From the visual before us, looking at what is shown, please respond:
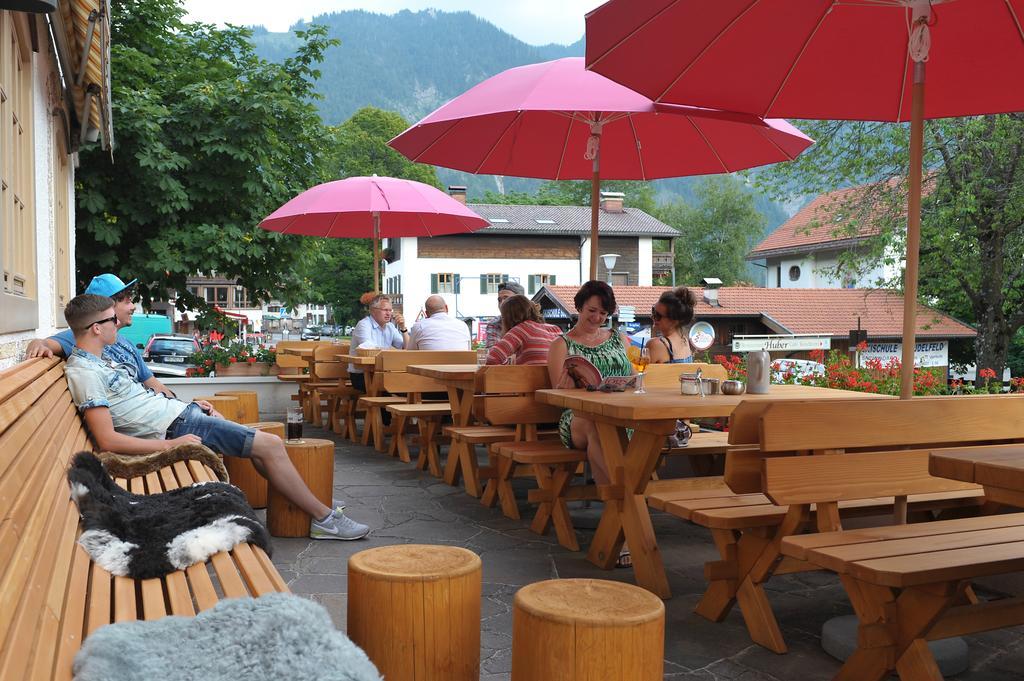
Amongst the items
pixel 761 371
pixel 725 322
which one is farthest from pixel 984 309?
pixel 761 371

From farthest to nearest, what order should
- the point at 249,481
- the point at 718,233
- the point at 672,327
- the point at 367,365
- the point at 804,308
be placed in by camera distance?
the point at 718,233
the point at 804,308
the point at 367,365
the point at 672,327
the point at 249,481

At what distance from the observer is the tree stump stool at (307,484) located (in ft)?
17.2

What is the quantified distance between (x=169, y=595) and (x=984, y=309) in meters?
27.6

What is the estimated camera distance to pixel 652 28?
4.36 m

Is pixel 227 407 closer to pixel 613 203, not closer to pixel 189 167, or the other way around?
pixel 189 167

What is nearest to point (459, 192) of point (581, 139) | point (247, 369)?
point (247, 369)

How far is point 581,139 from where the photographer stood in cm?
750

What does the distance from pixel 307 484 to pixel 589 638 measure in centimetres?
346

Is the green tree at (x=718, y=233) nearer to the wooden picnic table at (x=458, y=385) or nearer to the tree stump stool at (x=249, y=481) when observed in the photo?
the wooden picnic table at (x=458, y=385)

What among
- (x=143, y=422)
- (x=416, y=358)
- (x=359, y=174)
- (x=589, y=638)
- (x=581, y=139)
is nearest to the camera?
(x=589, y=638)

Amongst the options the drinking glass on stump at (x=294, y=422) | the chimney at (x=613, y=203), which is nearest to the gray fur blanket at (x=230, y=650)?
the drinking glass on stump at (x=294, y=422)

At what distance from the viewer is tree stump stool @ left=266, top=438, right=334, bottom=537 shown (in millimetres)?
5242

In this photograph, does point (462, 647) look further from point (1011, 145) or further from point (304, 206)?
point (1011, 145)

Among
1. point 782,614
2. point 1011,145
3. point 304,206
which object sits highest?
point 1011,145
